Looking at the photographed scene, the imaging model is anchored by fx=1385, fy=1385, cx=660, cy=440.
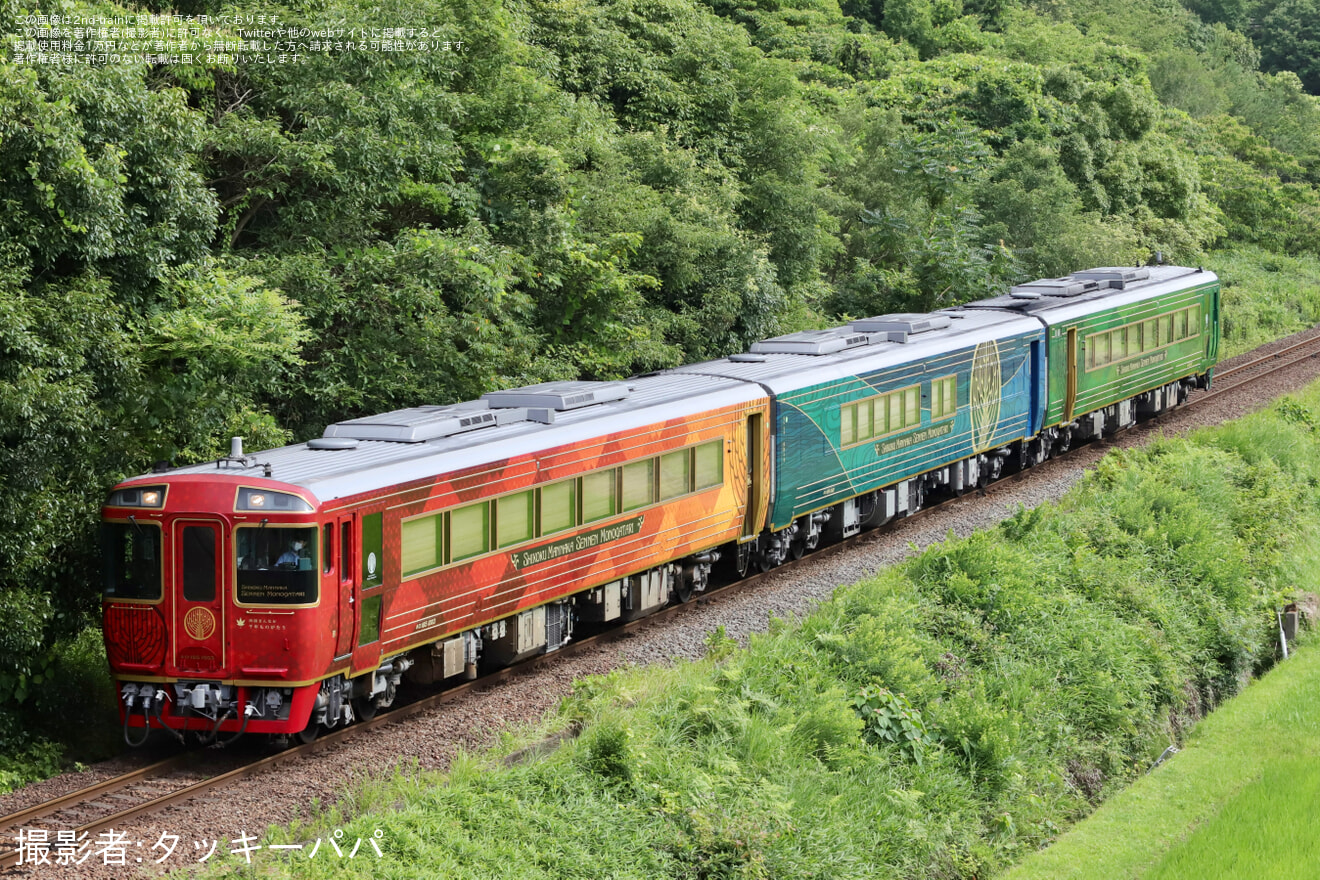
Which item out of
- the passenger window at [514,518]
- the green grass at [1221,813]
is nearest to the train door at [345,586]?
the passenger window at [514,518]

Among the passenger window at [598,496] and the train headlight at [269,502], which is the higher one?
the train headlight at [269,502]

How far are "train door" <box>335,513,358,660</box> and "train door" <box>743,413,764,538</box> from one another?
6477mm

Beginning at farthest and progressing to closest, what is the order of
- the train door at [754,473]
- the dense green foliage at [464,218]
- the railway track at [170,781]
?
the train door at [754,473] → the dense green foliage at [464,218] → the railway track at [170,781]

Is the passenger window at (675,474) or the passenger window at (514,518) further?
the passenger window at (675,474)

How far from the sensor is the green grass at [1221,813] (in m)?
10.9

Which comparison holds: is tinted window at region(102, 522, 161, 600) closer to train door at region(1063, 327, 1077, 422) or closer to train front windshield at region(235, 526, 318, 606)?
train front windshield at region(235, 526, 318, 606)

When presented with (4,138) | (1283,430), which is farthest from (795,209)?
(4,138)

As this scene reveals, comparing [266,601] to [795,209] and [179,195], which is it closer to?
[179,195]

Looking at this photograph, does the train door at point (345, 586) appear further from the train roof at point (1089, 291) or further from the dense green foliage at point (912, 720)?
the train roof at point (1089, 291)

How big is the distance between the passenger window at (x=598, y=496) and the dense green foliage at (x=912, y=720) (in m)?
1.73

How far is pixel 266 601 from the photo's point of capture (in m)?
11.2

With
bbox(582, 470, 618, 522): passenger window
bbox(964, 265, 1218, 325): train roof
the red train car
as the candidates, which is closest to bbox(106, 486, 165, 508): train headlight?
the red train car

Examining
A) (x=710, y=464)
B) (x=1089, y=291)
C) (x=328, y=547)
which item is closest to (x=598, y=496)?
(x=710, y=464)

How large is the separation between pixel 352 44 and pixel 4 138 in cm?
630
